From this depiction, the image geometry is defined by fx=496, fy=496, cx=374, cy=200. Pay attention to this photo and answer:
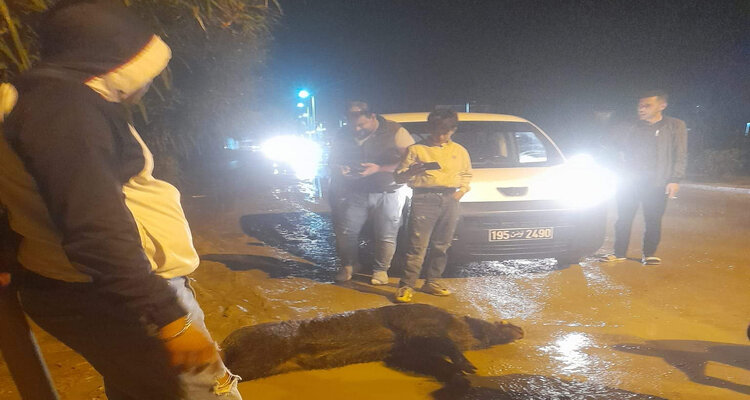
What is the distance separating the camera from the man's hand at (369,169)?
4801 millimetres

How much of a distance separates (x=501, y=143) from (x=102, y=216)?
537 centimetres

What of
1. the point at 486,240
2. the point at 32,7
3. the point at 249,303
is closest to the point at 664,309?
the point at 486,240

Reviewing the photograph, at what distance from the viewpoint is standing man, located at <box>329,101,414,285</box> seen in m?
4.84

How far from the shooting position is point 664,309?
170 inches

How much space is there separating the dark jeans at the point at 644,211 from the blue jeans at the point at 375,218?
275 cm

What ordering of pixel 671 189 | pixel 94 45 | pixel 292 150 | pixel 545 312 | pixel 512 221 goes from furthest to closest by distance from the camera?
1. pixel 292 150
2. pixel 671 189
3. pixel 512 221
4. pixel 545 312
5. pixel 94 45

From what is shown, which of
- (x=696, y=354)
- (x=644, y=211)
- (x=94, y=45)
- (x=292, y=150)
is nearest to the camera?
(x=94, y=45)

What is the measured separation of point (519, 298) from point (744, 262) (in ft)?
9.83

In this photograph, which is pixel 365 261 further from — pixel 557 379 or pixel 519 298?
pixel 557 379

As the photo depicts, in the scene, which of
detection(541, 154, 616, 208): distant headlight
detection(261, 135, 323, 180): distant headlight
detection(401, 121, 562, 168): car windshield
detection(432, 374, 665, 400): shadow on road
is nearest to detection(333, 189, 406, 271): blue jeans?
detection(401, 121, 562, 168): car windshield

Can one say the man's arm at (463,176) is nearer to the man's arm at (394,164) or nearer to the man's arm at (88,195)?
the man's arm at (394,164)

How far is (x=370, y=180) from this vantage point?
4.87 metres

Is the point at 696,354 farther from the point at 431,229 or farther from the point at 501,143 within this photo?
the point at 501,143

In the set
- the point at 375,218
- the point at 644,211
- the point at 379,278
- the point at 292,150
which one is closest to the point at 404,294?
the point at 379,278
